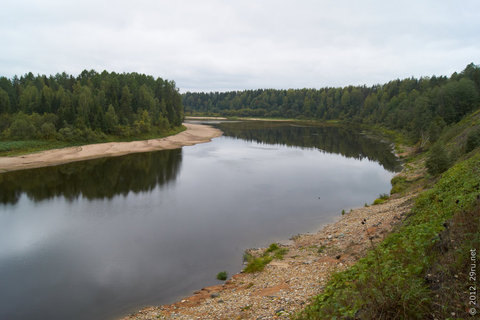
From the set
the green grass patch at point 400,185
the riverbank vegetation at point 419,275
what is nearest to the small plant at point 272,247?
the riverbank vegetation at point 419,275

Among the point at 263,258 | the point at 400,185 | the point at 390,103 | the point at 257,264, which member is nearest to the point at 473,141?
the point at 400,185

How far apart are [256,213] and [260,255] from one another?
7.77m

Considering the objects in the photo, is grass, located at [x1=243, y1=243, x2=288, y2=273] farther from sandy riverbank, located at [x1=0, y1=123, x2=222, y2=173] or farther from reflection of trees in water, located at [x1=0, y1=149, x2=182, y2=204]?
sandy riverbank, located at [x1=0, y1=123, x2=222, y2=173]

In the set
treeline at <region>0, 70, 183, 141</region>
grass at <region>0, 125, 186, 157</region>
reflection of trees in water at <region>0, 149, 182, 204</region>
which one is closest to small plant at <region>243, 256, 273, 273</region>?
reflection of trees in water at <region>0, 149, 182, 204</region>

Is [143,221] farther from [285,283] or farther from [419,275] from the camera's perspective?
[419,275]

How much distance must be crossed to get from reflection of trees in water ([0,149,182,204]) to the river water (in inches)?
5.3

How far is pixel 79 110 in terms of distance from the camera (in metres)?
61.4

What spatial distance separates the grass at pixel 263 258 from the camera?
16766mm

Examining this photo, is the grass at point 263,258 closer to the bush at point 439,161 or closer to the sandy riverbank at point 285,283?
the sandy riverbank at point 285,283

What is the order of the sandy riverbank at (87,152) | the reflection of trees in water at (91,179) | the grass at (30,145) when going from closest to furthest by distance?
the reflection of trees in water at (91,179), the sandy riverbank at (87,152), the grass at (30,145)

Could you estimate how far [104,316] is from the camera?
13891 mm

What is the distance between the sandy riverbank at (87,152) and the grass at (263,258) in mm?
40052

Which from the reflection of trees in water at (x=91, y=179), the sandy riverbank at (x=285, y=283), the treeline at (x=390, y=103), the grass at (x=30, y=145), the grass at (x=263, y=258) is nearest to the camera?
the sandy riverbank at (x=285, y=283)

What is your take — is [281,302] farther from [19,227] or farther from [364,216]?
[19,227]
